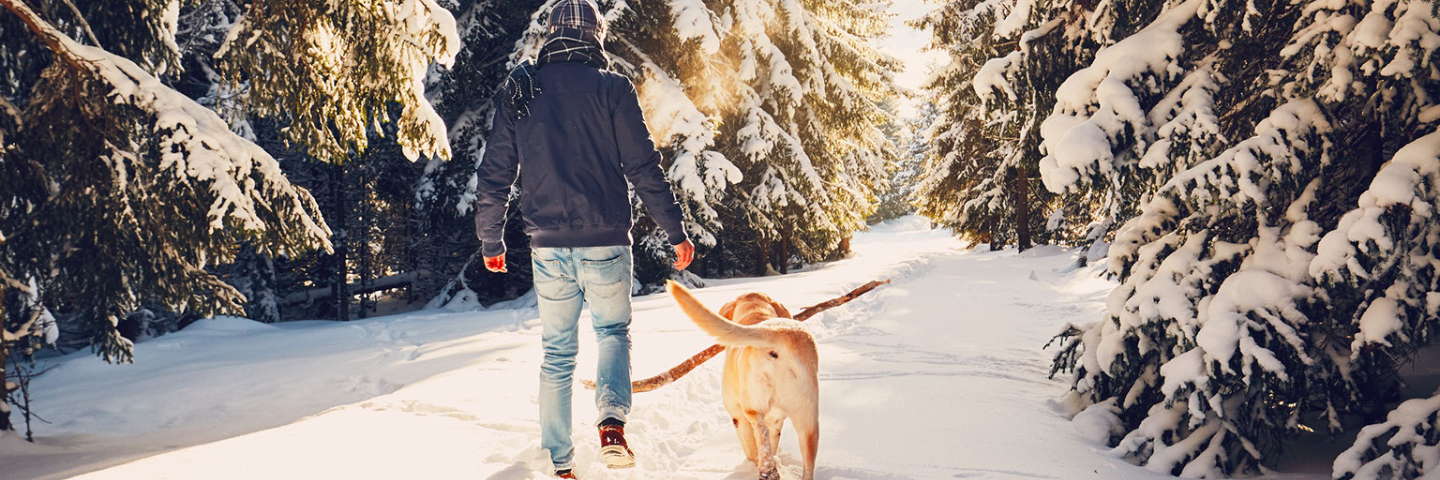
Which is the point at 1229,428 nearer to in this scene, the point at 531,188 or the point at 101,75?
the point at 531,188

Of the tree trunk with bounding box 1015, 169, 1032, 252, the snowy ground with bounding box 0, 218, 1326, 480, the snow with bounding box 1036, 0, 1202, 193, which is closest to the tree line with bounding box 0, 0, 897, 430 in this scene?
the snowy ground with bounding box 0, 218, 1326, 480

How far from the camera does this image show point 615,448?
289cm

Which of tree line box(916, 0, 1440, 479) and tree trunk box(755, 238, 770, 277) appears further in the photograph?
tree trunk box(755, 238, 770, 277)

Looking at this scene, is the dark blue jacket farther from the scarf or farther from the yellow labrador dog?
the yellow labrador dog

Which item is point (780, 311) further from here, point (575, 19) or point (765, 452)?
point (575, 19)

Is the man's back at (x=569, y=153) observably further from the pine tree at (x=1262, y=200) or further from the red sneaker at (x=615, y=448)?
the pine tree at (x=1262, y=200)

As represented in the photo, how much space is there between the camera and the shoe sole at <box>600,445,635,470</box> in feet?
9.41

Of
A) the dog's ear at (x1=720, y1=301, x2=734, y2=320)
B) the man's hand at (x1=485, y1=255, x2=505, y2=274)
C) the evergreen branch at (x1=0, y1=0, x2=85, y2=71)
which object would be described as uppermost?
the evergreen branch at (x1=0, y1=0, x2=85, y2=71)

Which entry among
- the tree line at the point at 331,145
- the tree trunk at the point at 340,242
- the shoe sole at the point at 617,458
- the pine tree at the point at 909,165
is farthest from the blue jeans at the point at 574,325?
the pine tree at the point at 909,165

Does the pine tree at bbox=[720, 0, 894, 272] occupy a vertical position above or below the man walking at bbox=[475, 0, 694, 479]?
above

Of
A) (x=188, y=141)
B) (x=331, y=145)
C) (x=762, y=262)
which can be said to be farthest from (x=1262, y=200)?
(x=762, y=262)

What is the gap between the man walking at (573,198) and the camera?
9.64ft

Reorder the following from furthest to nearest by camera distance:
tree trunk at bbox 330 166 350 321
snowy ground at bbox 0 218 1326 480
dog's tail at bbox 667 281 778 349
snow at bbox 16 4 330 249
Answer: tree trunk at bbox 330 166 350 321 < snow at bbox 16 4 330 249 < snowy ground at bbox 0 218 1326 480 < dog's tail at bbox 667 281 778 349

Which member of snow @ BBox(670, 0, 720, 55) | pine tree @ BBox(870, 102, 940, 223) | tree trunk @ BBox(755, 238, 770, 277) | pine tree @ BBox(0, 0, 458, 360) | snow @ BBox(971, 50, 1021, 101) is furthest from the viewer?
pine tree @ BBox(870, 102, 940, 223)
